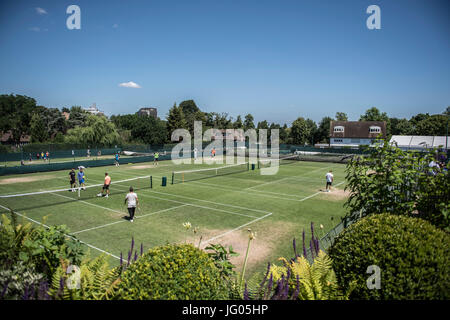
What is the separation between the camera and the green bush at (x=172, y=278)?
3717mm

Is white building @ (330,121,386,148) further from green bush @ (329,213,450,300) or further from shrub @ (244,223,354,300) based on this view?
shrub @ (244,223,354,300)

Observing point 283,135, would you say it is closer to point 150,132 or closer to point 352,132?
point 352,132

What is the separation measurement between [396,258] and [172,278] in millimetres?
3062

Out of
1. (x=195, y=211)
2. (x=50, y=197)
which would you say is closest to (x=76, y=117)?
(x=50, y=197)

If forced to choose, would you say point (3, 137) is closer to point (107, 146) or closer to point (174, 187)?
point (107, 146)

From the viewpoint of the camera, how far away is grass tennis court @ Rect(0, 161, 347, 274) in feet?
44.3

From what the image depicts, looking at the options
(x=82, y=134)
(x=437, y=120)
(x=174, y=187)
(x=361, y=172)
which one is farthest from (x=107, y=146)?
(x=437, y=120)

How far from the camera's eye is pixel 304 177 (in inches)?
1309

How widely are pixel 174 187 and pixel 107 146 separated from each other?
40761mm

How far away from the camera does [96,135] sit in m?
60.4

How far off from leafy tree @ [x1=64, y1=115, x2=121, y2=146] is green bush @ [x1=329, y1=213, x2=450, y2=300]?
6182 centimetres

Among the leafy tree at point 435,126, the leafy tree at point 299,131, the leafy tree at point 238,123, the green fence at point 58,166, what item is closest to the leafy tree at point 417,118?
the leafy tree at point 435,126
